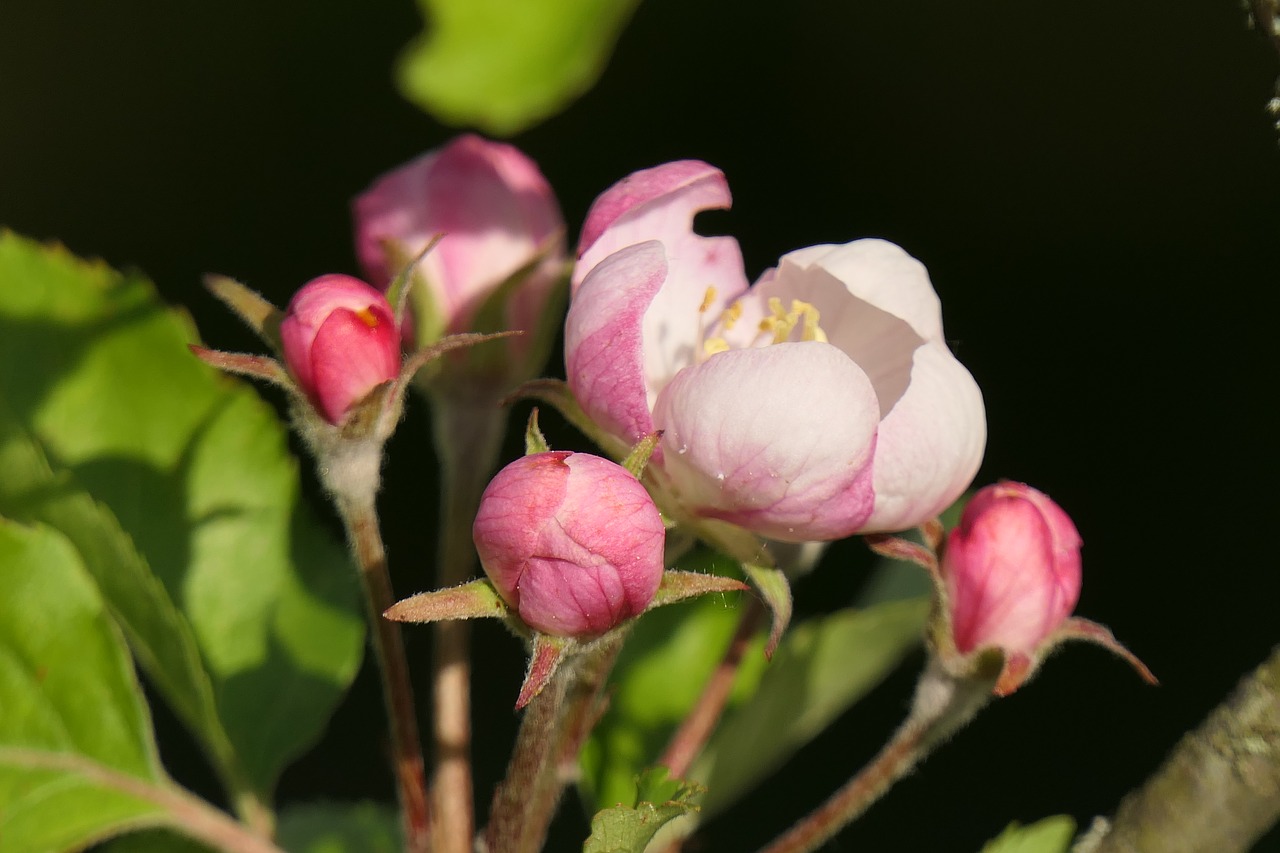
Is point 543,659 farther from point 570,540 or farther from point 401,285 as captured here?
point 401,285

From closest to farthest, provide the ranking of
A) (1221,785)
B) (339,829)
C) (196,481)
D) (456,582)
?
(1221,785), (456,582), (196,481), (339,829)

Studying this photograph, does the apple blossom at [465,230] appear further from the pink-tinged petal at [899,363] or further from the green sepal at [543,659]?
the green sepal at [543,659]

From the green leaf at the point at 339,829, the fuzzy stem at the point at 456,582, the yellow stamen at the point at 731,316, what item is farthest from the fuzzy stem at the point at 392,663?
the green leaf at the point at 339,829

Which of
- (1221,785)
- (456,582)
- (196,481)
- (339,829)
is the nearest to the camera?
(1221,785)

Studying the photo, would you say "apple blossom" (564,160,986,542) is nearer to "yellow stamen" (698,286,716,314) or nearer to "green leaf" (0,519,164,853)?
"yellow stamen" (698,286,716,314)

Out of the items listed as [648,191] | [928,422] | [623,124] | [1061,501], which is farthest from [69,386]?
[1061,501]

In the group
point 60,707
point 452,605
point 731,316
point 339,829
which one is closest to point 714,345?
point 731,316

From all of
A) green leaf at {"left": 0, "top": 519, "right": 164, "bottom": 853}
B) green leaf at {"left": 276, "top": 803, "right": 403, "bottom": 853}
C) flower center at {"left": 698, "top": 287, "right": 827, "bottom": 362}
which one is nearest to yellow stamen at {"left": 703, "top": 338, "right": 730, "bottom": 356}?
flower center at {"left": 698, "top": 287, "right": 827, "bottom": 362}

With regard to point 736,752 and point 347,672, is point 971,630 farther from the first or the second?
point 347,672
